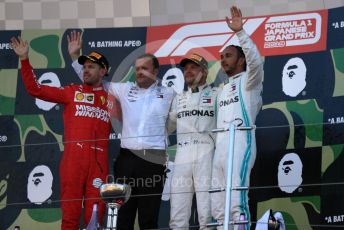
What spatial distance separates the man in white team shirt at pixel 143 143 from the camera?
522 centimetres

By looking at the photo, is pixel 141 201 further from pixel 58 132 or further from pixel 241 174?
pixel 58 132

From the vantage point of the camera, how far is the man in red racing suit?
5.25m

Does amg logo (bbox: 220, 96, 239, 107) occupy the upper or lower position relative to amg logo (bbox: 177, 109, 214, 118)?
upper

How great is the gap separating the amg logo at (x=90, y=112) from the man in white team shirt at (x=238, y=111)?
0.71 metres

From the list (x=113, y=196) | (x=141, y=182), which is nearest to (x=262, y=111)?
(x=141, y=182)

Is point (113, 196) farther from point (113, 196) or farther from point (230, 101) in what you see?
point (230, 101)

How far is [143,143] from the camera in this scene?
17.6 ft

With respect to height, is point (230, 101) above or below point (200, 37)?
below

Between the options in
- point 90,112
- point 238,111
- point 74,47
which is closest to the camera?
point 238,111

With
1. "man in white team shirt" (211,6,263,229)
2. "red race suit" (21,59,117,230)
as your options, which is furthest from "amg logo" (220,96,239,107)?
"red race suit" (21,59,117,230)

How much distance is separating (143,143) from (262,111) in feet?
3.80

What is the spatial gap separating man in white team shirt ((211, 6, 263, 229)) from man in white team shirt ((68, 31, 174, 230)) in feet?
1.19

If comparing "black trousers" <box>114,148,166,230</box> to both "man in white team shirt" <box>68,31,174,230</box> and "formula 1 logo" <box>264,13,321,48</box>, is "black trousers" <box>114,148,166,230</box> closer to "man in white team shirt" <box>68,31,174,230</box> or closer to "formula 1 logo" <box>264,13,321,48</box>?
"man in white team shirt" <box>68,31,174,230</box>

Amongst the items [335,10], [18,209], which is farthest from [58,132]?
[335,10]
